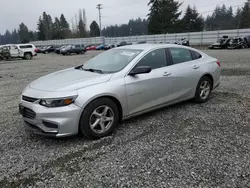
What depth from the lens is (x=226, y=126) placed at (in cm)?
397

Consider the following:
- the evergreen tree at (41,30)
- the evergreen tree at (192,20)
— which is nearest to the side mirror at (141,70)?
the evergreen tree at (192,20)

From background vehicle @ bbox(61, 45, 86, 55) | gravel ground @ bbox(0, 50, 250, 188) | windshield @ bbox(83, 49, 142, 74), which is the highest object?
background vehicle @ bbox(61, 45, 86, 55)

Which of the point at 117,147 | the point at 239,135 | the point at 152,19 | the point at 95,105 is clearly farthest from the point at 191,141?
the point at 152,19

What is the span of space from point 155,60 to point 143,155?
197cm

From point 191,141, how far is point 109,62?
80.7 inches

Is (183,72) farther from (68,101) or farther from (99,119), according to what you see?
(68,101)

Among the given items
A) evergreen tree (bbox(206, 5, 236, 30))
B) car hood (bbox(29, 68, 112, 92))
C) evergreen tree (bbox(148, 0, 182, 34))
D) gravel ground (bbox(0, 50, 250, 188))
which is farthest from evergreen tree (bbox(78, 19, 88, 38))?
gravel ground (bbox(0, 50, 250, 188))

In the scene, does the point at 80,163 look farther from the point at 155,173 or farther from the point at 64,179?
the point at 155,173

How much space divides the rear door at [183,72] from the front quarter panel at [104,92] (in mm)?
1190

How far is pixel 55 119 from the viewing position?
317 centimetres

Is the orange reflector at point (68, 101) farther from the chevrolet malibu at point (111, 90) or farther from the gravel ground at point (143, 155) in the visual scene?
the gravel ground at point (143, 155)

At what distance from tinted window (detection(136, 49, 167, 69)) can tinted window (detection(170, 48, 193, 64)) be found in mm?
274

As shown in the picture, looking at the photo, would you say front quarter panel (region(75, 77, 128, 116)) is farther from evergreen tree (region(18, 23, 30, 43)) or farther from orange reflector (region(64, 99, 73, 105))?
evergreen tree (region(18, 23, 30, 43))

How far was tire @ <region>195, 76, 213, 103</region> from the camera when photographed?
5.10 m
